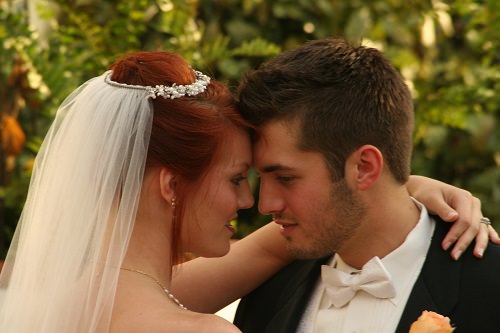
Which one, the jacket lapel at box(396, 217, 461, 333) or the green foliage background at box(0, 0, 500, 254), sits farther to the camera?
the green foliage background at box(0, 0, 500, 254)

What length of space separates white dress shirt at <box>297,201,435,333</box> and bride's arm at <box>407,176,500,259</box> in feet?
0.20

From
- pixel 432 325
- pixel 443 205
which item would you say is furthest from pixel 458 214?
pixel 432 325

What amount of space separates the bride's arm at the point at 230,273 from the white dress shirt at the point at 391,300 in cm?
38

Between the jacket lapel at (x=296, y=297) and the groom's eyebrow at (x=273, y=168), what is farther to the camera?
the jacket lapel at (x=296, y=297)

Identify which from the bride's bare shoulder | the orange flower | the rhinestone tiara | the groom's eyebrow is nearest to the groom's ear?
the groom's eyebrow

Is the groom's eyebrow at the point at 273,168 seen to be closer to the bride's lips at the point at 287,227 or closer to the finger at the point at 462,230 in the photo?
the bride's lips at the point at 287,227

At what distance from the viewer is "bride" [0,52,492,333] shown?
2895 millimetres

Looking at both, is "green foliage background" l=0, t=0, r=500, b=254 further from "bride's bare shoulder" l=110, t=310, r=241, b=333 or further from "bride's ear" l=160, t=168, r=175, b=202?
"bride's bare shoulder" l=110, t=310, r=241, b=333

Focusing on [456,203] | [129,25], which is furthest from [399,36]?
[456,203]

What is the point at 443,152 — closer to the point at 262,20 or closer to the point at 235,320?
the point at 262,20

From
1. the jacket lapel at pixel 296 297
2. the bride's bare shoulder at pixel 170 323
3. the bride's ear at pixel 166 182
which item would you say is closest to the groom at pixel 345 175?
the jacket lapel at pixel 296 297

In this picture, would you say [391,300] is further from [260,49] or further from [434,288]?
[260,49]

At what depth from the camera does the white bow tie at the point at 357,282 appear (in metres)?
3.23

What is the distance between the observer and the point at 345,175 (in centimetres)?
332
